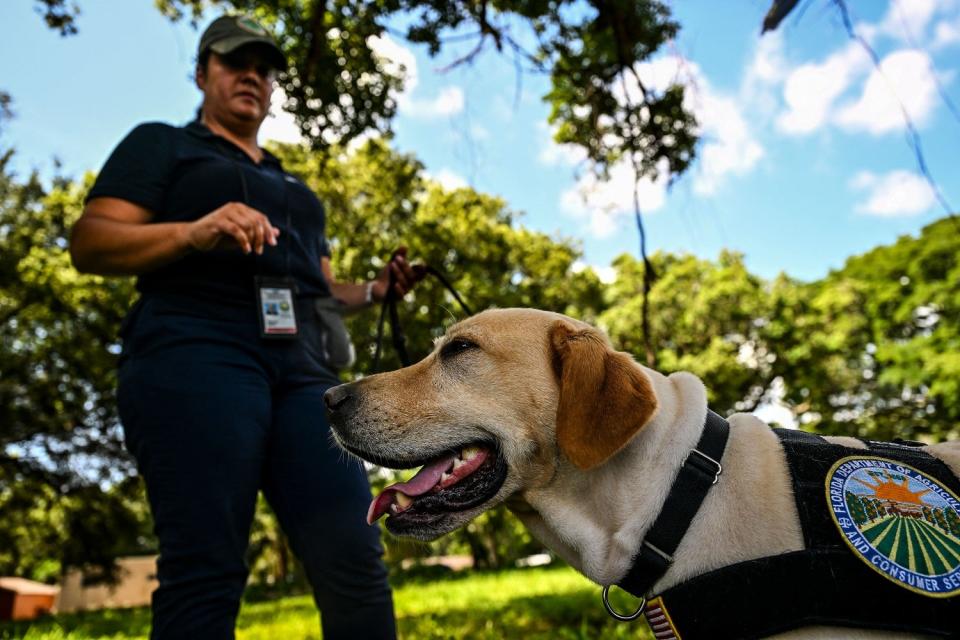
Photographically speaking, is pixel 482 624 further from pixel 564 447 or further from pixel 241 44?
pixel 241 44

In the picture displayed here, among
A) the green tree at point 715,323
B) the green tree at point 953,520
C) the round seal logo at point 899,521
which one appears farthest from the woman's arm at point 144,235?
the green tree at point 715,323

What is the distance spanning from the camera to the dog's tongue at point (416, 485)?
88.2 inches

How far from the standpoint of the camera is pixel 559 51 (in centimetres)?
672

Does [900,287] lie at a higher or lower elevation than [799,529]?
higher

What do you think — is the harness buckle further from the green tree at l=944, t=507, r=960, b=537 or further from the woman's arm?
the woman's arm

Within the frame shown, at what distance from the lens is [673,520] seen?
6.03 feet

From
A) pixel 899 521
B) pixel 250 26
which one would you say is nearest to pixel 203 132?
pixel 250 26

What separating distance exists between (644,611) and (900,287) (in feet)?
91.1

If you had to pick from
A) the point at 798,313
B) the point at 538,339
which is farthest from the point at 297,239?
the point at 798,313

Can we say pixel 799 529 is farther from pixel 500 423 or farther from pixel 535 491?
pixel 500 423

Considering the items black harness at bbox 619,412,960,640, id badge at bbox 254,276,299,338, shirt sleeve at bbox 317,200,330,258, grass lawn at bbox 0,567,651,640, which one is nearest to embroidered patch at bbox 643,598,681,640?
black harness at bbox 619,412,960,640

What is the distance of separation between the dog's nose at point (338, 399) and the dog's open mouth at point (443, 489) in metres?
0.35

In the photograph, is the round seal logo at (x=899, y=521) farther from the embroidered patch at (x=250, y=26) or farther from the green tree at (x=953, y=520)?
the embroidered patch at (x=250, y=26)

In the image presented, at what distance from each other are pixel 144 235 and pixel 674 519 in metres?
2.04
